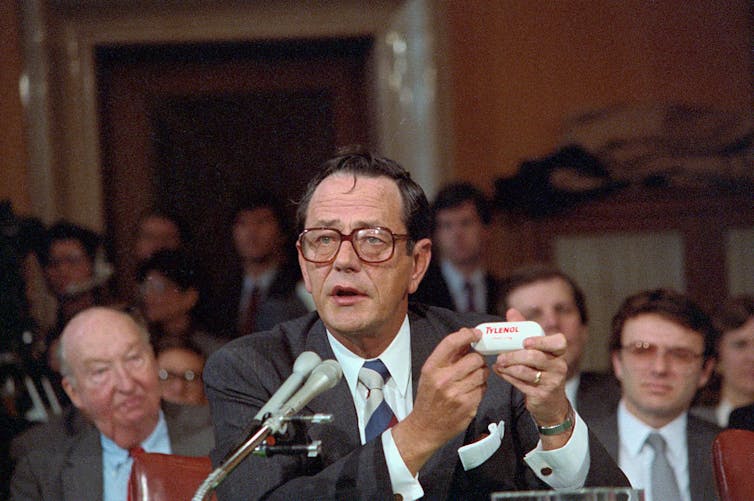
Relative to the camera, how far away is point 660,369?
10.2 feet

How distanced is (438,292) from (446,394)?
185 cm

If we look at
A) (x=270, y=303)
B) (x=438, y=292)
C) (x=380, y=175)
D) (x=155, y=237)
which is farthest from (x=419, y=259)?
(x=155, y=237)

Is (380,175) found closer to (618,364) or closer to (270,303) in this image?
(618,364)

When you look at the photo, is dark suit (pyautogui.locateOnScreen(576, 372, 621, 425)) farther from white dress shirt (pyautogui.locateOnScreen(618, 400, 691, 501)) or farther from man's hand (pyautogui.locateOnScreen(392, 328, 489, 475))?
man's hand (pyautogui.locateOnScreen(392, 328, 489, 475))

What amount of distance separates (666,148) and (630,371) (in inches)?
81.8

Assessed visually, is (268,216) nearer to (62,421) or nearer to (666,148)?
(62,421)

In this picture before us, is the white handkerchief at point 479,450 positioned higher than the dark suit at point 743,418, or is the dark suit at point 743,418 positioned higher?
the white handkerchief at point 479,450

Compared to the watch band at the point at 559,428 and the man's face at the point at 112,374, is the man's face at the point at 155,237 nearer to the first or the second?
the man's face at the point at 112,374

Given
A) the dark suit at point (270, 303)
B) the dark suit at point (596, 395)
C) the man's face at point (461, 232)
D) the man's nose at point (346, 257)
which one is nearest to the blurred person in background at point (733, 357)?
the dark suit at point (596, 395)

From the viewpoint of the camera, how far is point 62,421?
3305 mm

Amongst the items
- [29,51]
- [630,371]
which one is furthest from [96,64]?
[630,371]

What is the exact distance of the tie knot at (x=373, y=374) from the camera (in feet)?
A: 7.60

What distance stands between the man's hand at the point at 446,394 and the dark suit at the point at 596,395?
1.33 m

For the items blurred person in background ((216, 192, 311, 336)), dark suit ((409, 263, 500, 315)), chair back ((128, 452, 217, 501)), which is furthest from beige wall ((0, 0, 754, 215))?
chair back ((128, 452, 217, 501))
